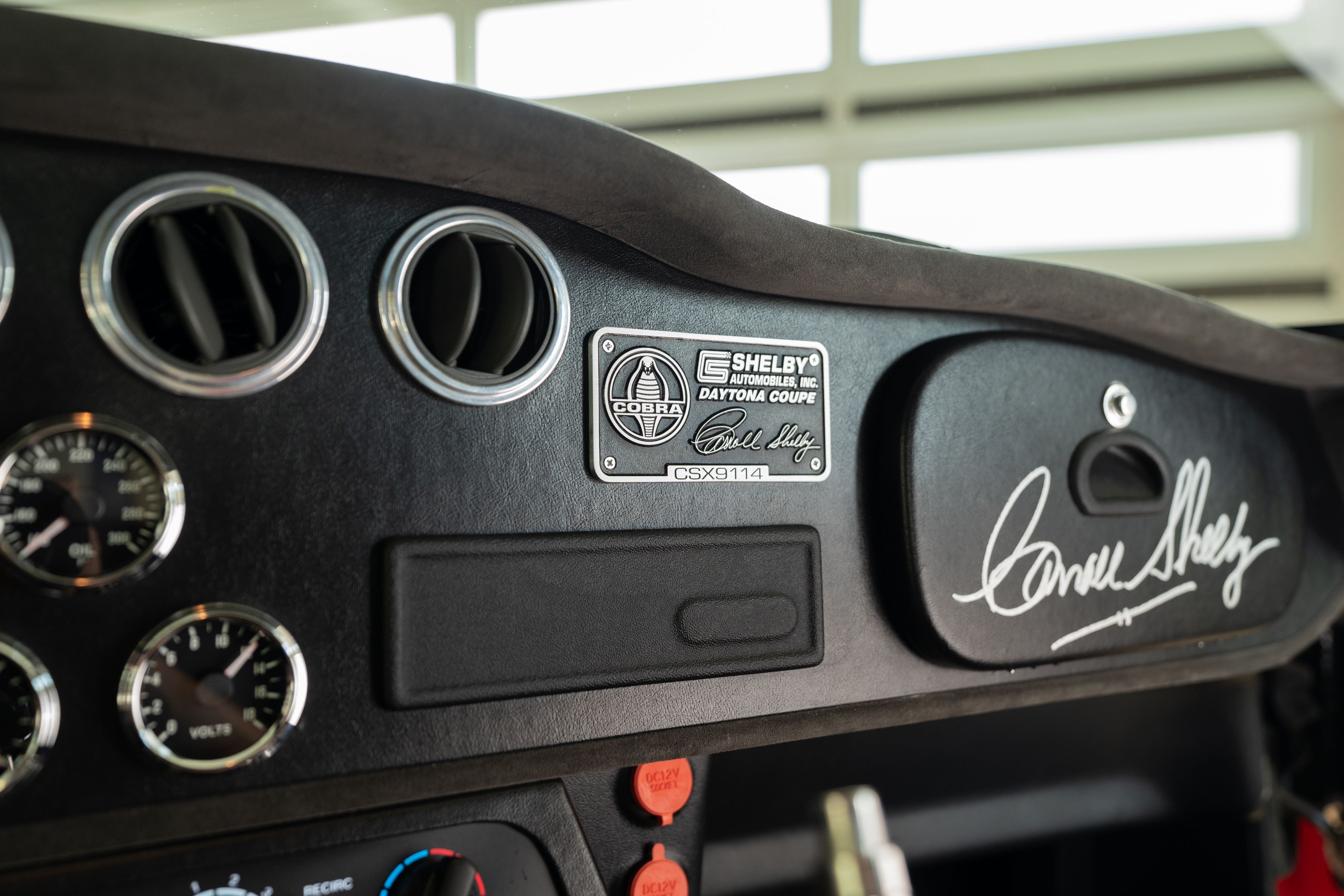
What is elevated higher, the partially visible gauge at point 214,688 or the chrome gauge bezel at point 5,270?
the chrome gauge bezel at point 5,270

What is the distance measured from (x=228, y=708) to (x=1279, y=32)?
2162 millimetres

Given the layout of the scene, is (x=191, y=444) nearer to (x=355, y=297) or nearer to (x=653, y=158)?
(x=355, y=297)

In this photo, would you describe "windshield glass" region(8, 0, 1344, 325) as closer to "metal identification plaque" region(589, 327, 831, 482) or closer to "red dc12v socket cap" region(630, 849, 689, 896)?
"metal identification plaque" region(589, 327, 831, 482)

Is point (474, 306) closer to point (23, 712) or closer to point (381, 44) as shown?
point (381, 44)

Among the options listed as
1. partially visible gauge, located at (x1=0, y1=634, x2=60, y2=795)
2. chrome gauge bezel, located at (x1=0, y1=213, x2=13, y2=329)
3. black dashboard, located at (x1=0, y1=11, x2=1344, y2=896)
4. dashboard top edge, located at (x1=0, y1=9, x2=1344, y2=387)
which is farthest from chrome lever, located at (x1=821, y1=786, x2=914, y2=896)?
chrome gauge bezel, located at (x1=0, y1=213, x2=13, y2=329)

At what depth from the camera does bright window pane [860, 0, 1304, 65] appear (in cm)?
151

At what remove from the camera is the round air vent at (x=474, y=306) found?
635mm

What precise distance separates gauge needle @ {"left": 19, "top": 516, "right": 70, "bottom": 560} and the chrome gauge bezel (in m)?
0.12

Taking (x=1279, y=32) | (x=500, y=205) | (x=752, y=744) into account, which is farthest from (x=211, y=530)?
(x=1279, y=32)

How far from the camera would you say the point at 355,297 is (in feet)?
2.05

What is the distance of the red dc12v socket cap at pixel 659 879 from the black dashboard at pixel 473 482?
12 mm
